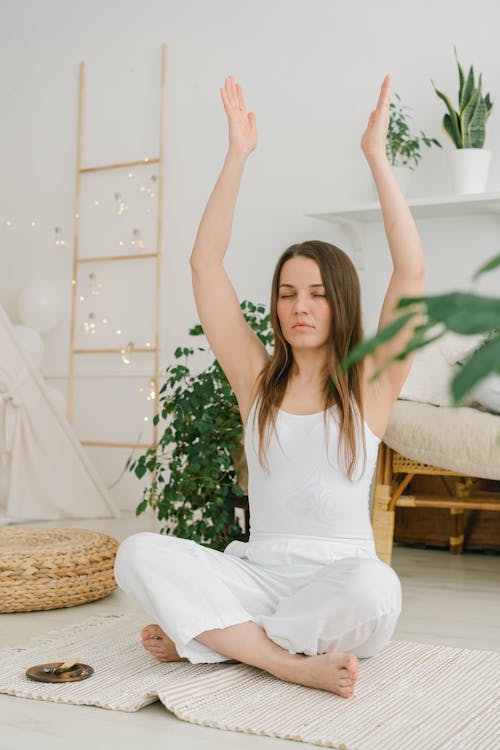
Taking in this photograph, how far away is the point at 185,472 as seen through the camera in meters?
2.88

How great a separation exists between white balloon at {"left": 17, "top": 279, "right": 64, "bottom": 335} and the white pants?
2.64 meters

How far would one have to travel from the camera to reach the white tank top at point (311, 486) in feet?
5.79

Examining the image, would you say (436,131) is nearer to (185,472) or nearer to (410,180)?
(410,180)

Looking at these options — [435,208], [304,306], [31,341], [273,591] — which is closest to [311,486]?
[273,591]

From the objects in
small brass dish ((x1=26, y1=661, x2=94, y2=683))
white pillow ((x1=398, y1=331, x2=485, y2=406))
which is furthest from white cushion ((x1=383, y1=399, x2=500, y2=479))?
small brass dish ((x1=26, y1=661, x2=94, y2=683))

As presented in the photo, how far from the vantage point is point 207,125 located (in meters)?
4.04

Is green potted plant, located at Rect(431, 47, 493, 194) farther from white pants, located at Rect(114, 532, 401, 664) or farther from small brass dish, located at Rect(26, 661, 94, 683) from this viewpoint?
small brass dish, located at Rect(26, 661, 94, 683)

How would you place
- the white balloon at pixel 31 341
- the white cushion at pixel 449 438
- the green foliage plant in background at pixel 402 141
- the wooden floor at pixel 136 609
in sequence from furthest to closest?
the white balloon at pixel 31 341 → the green foliage plant in background at pixel 402 141 → the white cushion at pixel 449 438 → the wooden floor at pixel 136 609

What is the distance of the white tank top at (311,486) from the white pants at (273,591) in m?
0.03

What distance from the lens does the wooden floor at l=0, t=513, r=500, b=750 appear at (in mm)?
1406

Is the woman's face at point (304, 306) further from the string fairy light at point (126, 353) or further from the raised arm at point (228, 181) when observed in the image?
the string fairy light at point (126, 353)

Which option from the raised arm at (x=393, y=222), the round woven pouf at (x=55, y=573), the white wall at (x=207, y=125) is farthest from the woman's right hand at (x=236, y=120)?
the white wall at (x=207, y=125)

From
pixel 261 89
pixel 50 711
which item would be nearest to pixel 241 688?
pixel 50 711

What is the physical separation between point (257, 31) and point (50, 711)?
10.0 feet
